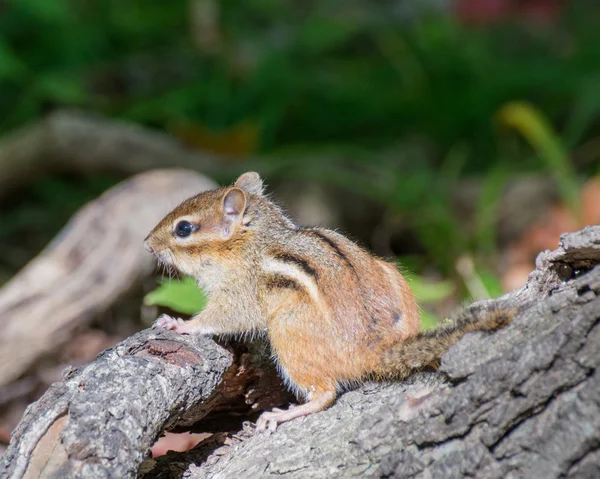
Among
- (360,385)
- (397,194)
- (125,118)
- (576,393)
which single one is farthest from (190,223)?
(125,118)

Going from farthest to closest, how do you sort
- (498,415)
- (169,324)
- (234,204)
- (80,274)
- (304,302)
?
(80,274)
(234,204)
(169,324)
(304,302)
(498,415)

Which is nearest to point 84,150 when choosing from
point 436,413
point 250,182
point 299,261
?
point 250,182

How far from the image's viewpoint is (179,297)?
3.78 metres

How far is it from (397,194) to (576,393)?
435 centimetres

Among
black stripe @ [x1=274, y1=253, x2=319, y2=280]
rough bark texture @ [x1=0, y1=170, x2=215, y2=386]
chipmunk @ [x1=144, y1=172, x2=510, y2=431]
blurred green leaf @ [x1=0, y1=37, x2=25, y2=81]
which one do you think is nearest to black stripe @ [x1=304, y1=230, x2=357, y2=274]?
chipmunk @ [x1=144, y1=172, x2=510, y2=431]

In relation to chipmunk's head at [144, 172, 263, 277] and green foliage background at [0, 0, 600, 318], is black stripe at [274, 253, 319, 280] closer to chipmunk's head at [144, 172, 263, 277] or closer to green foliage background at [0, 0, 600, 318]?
chipmunk's head at [144, 172, 263, 277]

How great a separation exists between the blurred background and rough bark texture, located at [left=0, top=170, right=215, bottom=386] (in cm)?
39

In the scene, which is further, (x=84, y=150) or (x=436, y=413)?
(x=84, y=150)

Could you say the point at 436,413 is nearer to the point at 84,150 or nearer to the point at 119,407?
the point at 119,407

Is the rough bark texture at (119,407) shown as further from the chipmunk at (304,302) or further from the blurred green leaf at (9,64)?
the blurred green leaf at (9,64)

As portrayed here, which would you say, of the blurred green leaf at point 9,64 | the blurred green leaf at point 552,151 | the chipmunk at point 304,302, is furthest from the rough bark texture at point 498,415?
the blurred green leaf at point 9,64

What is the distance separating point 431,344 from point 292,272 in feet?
2.54

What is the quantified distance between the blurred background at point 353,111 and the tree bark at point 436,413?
6.16 ft

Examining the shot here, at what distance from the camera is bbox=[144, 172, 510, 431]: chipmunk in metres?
2.79
